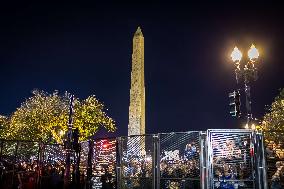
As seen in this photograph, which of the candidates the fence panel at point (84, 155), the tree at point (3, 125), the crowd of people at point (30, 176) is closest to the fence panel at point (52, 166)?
the crowd of people at point (30, 176)

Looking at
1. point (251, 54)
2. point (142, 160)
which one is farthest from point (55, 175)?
point (251, 54)

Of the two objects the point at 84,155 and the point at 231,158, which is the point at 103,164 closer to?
the point at 84,155

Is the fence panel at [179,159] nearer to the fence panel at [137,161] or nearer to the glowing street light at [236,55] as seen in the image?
the fence panel at [137,161]

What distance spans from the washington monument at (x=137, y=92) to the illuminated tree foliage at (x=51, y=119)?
3114mm

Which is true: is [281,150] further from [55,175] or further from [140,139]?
[55,175]

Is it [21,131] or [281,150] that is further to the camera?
[21,131]

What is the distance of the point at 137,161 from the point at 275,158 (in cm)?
385

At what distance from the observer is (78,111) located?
49.0 meters

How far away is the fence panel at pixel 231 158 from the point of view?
9.31m

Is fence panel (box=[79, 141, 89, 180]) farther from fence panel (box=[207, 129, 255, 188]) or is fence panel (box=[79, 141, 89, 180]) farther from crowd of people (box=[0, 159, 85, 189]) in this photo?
fence panel (box=[207, 129, 255, 188])

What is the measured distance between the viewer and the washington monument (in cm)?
5088

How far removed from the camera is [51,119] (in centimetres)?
4834

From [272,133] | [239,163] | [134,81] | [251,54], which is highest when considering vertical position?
[134,81]

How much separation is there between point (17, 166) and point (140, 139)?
257 inches
